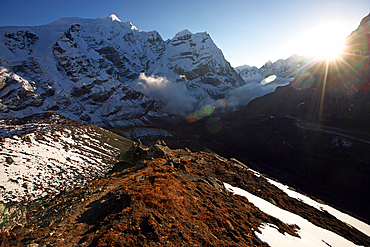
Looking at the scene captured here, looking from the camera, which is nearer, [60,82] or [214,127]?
[214,127]

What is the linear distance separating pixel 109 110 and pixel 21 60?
73.6 meters

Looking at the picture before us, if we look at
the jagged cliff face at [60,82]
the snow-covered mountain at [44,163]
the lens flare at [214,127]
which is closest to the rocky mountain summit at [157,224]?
the snow-covered mountain at [44,163]

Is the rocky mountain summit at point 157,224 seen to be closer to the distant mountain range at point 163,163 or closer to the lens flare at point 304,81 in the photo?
the distant mountain range at point 163,163

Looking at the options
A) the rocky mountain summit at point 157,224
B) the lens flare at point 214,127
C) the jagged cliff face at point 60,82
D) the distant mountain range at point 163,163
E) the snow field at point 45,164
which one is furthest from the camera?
the lens flare at point 214,127

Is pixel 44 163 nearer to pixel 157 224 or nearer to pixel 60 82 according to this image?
pixel 157 224

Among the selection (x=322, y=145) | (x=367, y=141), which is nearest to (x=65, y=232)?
(x=322, y=145)

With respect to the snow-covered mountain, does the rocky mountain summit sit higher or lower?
higher

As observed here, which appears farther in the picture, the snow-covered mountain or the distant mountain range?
the snow-covered mountain

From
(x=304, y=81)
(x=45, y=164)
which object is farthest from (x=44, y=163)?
(x=304, y=81)

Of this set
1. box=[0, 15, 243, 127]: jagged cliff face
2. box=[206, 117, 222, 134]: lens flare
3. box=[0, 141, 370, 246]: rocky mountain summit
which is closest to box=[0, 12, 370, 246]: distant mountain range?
box=[0, 141, 370, 246]: rocky mountain summit

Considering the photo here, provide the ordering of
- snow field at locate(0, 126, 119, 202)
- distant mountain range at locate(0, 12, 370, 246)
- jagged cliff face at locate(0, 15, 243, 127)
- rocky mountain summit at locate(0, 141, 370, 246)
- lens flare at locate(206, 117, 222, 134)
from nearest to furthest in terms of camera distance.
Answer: rocky mountain summit at locate(0, 141, 370, 246) → distant mountain range at locate(0, 12, 370, 246) → snow field at locate(0, 126, 119, 202) → jagged cliff face at locate(0, 15, 243, 127) → lens flare at locate(206, 117, 222, 134)

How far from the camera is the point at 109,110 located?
168m

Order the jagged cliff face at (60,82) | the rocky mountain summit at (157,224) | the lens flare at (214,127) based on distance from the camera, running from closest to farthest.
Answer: the rocky mountain summit at (157,224) → the jagged cliff face at (60,82) → the lens flare at (214,127)

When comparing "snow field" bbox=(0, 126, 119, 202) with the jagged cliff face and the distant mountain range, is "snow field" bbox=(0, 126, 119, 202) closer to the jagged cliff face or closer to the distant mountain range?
the distant mountain range
